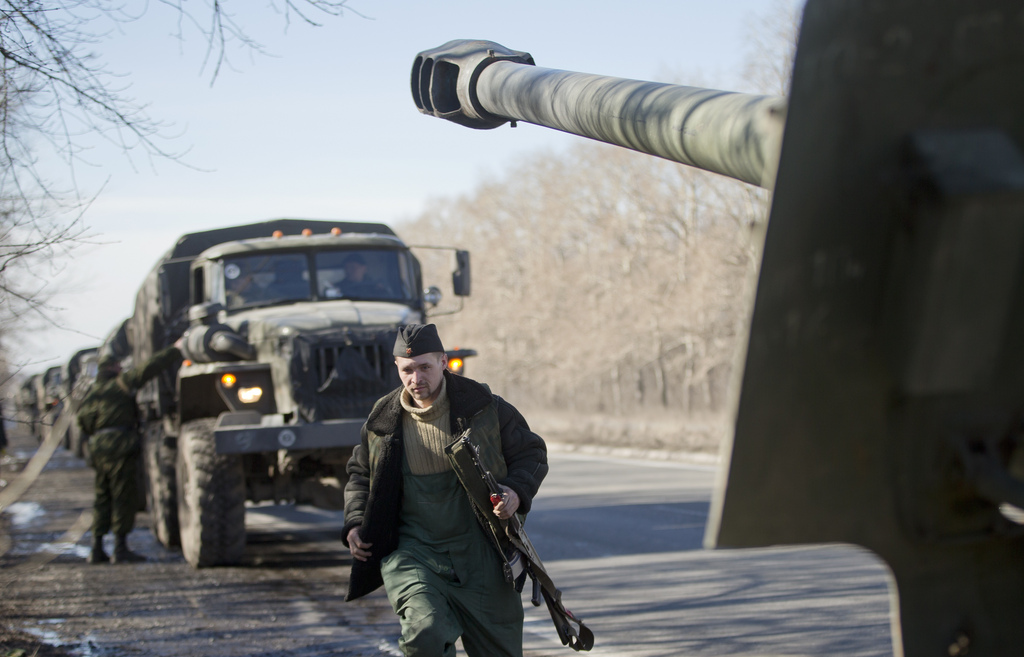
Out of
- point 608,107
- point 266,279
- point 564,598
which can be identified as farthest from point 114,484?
point 608,107

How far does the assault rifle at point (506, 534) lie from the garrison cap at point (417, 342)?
390mm

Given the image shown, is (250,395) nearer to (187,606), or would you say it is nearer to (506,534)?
(187,606)

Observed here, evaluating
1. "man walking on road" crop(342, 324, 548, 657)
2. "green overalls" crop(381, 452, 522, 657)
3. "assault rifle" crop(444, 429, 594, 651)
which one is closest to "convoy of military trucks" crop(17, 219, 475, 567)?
"man walking on road" crop(342, 324, 548, 657)

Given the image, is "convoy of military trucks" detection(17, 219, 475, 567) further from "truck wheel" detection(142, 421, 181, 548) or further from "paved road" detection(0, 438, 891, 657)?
"paved road" detection(0, 438, 891, 657)

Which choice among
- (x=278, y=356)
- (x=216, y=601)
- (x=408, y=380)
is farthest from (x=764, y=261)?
(x=278, y=356)

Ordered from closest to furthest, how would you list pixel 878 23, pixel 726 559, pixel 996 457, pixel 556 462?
pixel 878 23, pixel 996 457, pixel 726 559, pixel 556 462

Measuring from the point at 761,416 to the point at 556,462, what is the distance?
67.0 feet

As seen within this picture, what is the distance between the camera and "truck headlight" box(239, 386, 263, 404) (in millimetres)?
9203

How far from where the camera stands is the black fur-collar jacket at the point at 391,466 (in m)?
4.06

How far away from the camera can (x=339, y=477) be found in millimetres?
9320

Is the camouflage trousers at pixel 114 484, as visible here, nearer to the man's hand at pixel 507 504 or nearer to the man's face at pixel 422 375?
the man's face at pixel 422 375

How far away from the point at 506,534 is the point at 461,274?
6.53 metres

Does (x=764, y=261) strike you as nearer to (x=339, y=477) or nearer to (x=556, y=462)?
(x=339, y=477)

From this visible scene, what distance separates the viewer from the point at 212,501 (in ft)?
28.7
